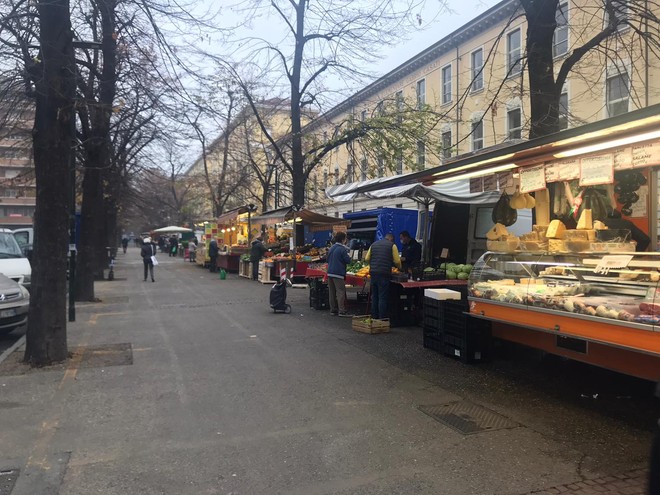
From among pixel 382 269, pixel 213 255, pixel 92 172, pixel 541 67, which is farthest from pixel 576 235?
pixel 213 255

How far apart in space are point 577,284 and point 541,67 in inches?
177

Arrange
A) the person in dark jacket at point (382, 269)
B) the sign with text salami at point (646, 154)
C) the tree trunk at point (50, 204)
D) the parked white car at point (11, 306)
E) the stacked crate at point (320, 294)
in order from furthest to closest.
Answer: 1. the stacked crate at point (320, 294)
2. the person in dark jacket at point (382, 269)
3. the parked white car at point (11, 306)
4. the tree trunk at point (50, 204)
5. the sign with text salami at point (646, 154)

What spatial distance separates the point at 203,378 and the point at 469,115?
24413mm

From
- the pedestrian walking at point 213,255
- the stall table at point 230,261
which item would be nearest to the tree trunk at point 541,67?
the stall table at point 230,261

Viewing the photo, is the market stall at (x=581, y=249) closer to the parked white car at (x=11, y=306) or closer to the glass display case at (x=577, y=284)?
the glass display case at (x=577, y=284)

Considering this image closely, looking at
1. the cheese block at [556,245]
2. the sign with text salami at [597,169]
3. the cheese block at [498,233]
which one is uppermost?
the sign with text salami at [597,169]

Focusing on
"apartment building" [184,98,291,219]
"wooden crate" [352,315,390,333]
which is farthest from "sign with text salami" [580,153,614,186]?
"apartment building" [184,98,291,219]

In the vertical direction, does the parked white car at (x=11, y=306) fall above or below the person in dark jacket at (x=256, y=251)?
below

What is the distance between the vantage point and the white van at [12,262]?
10281 millimetres

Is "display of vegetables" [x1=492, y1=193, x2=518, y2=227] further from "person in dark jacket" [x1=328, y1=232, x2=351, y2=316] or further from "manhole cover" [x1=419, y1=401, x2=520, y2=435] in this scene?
"person in dark jacket" [x1=328, y1=232, x2=351, y2=316]

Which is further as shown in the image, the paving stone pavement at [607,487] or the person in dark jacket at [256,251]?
the person in dark jacket at [256,251]

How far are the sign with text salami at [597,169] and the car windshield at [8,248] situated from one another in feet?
37.0

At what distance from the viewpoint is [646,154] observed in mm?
4621

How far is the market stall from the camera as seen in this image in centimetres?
437
